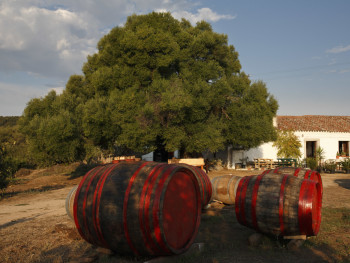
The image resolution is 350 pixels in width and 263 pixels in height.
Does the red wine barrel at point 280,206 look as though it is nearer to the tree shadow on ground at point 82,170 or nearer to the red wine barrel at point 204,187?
the red wine barrel at point 204,187

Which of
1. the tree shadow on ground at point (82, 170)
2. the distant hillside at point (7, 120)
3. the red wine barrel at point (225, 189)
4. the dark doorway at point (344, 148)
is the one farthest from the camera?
the distant hillside at point (7, 120)

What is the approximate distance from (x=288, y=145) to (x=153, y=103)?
46.9 ft

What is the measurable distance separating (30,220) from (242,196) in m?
5.67

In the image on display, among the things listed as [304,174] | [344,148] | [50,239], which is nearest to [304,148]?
[344,148]

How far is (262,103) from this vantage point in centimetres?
1938

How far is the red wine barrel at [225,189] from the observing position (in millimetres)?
8266

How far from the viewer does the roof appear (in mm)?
25342

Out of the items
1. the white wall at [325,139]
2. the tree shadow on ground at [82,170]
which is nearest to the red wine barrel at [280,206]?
the tree shadow on ground at [82,170]

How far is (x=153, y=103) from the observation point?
609 inches

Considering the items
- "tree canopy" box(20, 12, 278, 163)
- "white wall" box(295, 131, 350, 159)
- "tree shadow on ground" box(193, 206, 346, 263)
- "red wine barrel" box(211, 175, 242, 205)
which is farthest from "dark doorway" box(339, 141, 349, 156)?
"tree shadow on ground" box(193, 206, 346, 263)

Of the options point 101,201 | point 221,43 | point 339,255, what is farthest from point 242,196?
point 221,43

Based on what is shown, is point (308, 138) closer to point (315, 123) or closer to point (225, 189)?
point (315, 123)

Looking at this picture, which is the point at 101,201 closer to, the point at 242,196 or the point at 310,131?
the point at 242,196

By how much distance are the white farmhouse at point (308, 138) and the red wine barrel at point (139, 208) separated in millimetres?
20366
